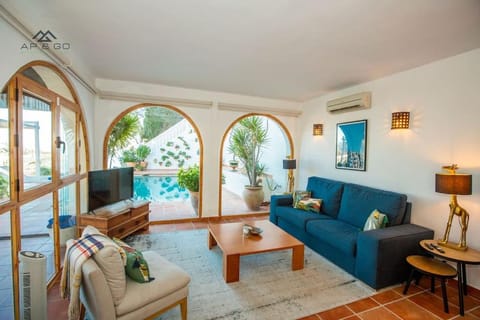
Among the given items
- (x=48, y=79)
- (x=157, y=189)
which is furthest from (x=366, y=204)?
(x=157, y=189)

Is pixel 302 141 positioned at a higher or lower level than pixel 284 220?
higher

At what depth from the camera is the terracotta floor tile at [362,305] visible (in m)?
2.18

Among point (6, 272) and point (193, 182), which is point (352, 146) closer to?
point (193, 182)

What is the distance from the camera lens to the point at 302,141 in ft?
17.4

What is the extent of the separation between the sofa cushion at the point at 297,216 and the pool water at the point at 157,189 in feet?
10.9

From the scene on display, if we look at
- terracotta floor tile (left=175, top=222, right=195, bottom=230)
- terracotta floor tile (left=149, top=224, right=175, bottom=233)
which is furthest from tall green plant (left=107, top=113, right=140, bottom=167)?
terracotta floor tile (left=175, top=222, right=195, bottom=230)

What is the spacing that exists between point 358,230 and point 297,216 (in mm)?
892

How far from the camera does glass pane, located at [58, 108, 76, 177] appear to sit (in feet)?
8.82

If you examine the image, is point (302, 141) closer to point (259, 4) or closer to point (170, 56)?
point (170, 56)

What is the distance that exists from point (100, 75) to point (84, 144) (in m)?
1.17

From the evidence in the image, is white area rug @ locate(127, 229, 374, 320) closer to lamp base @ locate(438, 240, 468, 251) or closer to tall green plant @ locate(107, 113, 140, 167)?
lamp base @ locate(438, 240, 468, 251)

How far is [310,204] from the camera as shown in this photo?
3.89 meters

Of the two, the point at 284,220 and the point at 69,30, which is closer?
the point at 69,30

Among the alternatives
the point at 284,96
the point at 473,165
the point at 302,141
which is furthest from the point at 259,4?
the point at 302,141
